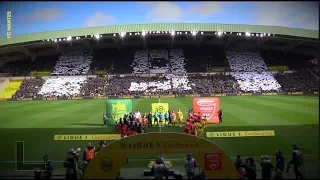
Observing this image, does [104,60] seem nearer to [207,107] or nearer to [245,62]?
[245,62]

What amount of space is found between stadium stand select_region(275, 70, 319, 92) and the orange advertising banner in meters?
25.9

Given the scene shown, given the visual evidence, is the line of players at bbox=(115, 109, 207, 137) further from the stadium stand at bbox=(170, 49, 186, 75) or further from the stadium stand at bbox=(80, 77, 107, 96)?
the stadium stand at bbox=(170, 49, 186, 75)

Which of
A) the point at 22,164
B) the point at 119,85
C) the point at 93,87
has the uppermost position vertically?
the point at 119,85

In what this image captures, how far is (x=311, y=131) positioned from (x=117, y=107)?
13640 mm

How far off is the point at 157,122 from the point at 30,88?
30433 mm

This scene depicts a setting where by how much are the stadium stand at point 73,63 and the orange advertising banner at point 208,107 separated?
117ft

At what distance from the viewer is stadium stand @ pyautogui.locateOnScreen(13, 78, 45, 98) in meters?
43.4

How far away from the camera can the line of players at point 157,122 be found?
1861 cm

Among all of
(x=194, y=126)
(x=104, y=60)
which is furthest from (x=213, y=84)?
(x=194, y=126)

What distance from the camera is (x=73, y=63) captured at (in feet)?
187

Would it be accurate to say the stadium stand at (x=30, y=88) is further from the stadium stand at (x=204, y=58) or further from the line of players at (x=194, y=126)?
the line of players at (x=194, y=126)

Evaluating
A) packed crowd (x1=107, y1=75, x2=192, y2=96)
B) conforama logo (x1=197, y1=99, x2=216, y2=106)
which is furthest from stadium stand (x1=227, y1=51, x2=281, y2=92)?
conforama logo (x1=197, y1=99, x2=216, y2=106)

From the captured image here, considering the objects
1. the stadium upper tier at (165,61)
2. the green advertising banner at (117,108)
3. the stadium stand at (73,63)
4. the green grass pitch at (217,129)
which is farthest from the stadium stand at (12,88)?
the green advertising banner at (117,108)

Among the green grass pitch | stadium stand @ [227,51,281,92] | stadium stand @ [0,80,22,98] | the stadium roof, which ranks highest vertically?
the stadium roof
